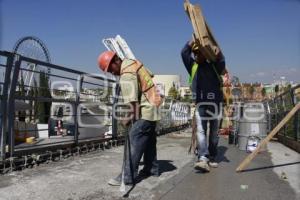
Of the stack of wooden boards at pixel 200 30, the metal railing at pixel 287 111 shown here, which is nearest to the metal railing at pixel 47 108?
the stack of wooden boards at pixel 200 30

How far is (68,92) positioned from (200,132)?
2943 mm

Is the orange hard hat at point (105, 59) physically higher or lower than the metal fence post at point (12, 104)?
higher

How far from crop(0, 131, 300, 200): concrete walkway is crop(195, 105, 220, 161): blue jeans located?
0.98 feet

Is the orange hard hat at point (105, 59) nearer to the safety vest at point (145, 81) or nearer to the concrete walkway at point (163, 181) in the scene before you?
the safety vest at point (145, 81)

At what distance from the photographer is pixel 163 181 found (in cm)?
568

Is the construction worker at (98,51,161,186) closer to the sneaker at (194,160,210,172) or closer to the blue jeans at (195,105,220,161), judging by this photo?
the sneaker at (194,160,210,172)

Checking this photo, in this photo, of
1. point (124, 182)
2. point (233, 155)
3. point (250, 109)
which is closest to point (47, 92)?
point (124, 182)

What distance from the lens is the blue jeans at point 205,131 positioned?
663cm

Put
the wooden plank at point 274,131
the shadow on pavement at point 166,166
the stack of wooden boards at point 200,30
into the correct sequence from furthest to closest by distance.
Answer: the shadow on pavement at point 166,166 < the wooden plank at point 274,131 < the stack of wooden boards at point 200,30

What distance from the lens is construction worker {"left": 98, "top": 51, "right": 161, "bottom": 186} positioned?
531cm

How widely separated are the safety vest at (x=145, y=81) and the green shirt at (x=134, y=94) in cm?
5

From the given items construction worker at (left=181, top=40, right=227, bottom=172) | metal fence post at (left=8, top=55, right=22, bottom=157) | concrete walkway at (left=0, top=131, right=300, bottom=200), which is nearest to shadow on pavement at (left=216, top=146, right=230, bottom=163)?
concrete walkway at (left=0, top=131, right=300, bottom=200)

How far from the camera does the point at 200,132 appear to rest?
682 centimetres

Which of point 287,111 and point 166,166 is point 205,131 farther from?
point 287,111
